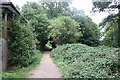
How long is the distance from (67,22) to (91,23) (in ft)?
20.5

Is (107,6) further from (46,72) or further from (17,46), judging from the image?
(17,46)

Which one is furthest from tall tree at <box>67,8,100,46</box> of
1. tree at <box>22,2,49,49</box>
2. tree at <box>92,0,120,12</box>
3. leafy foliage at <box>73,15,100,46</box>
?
tree at <box>92,0,120,12</box>

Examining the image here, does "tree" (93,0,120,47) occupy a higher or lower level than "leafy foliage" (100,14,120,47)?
higher

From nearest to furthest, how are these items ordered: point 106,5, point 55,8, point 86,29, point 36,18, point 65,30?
point 106,5 < point 65,30 < point 36,18 < point 86,29 < point 55,8

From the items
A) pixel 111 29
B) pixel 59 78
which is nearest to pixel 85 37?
pixel 111 29

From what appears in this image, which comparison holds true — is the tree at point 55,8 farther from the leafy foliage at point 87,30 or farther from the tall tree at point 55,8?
the leafy foliage at point 87,30

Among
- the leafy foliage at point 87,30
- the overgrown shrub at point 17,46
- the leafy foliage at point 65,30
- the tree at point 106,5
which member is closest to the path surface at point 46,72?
the overgrown shrub at point 17,46

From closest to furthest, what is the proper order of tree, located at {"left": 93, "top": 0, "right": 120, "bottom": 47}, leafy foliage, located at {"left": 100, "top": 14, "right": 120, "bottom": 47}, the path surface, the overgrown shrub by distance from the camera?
the path surface < the overgrown shrub < tree, located at {"left": 93, "top": 0, "right": 120, "bottom": 47} < leafy foliage, located at {"left": 100, "top": 14, "right": 120, "bottom": 47}

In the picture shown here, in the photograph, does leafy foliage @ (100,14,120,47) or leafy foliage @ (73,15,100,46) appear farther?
leafy foliage @ (73,15,100,46)

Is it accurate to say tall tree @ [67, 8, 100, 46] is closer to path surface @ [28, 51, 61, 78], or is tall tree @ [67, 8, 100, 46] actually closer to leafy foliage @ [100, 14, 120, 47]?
leafy foliage @ [100, 14, 120, 47]

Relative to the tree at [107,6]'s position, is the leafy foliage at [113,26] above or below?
below

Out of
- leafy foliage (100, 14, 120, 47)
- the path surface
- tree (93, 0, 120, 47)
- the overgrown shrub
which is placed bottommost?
the path surface

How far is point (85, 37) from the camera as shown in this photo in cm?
1894

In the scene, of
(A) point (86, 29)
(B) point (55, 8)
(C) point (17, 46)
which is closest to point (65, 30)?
(A) point (86, 29)
